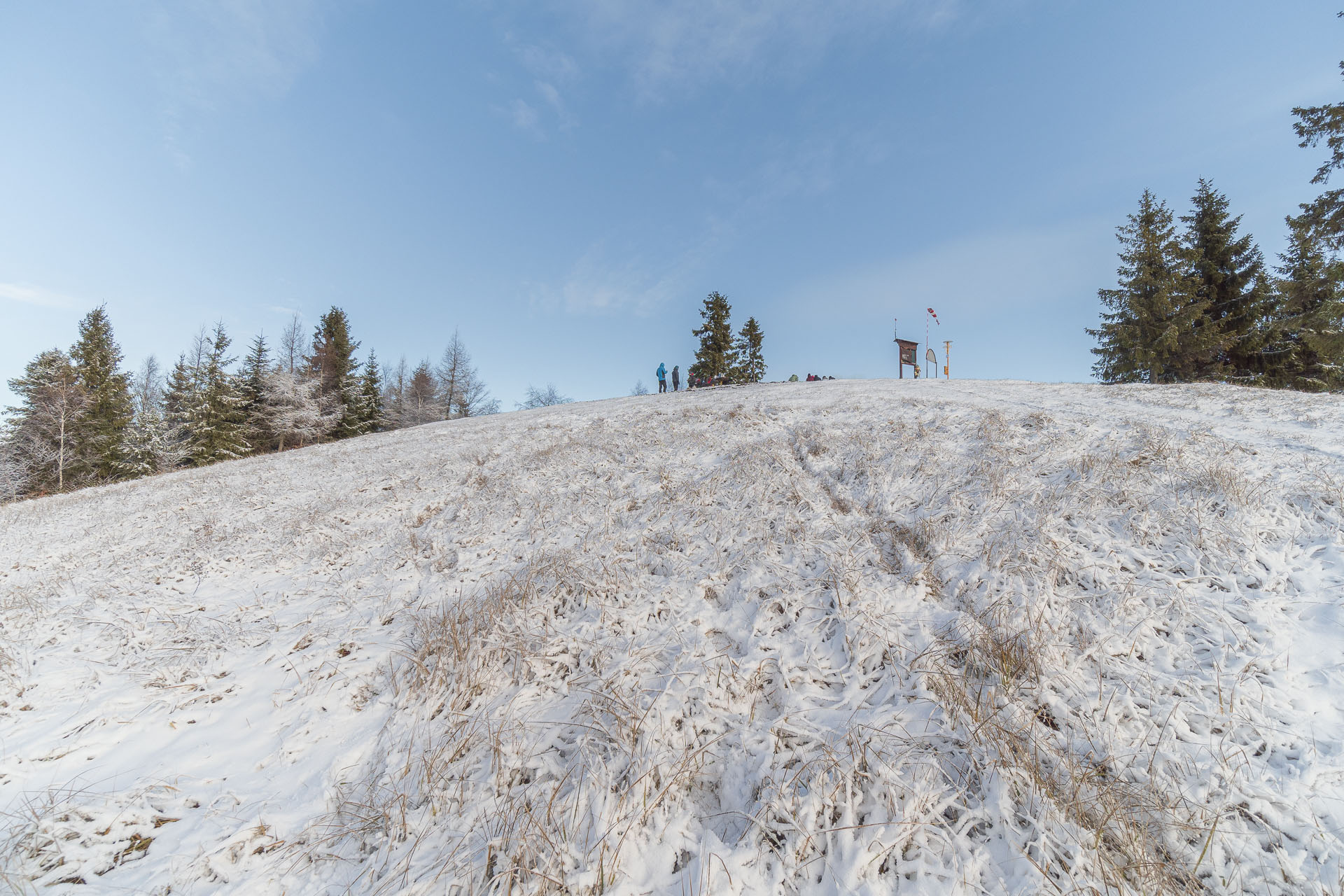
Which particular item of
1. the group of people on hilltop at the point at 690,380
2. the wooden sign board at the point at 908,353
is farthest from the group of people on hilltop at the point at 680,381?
the wooden sign board at the point at 908,353

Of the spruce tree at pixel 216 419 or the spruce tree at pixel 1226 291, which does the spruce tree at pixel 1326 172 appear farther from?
the spruce tree at pixel 216 419

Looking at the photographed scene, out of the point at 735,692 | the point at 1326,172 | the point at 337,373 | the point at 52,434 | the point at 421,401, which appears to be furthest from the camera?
the point at 421,401

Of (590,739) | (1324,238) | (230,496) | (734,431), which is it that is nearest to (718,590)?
(590,739)

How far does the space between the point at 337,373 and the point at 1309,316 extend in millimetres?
50928

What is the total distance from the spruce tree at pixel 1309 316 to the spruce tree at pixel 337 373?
48731 millimetres

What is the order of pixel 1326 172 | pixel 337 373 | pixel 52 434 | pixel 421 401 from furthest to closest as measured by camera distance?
pixel 421 401
pixel 337 373
pixel 52 434
pixel 1326 172

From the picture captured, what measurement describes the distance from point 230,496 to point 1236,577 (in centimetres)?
1798

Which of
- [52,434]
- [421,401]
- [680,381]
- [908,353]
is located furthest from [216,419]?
[908,353]

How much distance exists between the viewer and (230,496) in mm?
11031

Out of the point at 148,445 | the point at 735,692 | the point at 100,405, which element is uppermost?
the point at 100,405

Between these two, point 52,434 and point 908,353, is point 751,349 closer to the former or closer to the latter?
point 908,353

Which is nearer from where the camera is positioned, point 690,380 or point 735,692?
point 735,692

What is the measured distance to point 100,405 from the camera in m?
28.2

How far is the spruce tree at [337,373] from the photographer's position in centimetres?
3183
